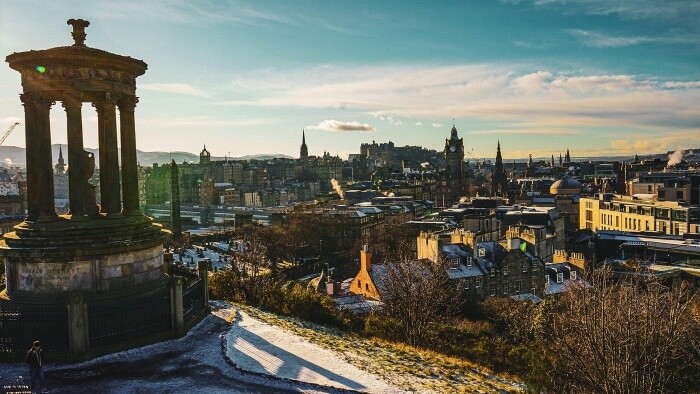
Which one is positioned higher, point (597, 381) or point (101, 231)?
point (101, 231)

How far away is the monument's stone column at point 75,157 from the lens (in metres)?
16.8

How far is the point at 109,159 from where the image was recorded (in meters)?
17.4

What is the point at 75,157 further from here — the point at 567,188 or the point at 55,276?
the point at 567,188

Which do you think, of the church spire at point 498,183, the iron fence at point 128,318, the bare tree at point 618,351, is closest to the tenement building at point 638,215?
the church spire at point 498,183

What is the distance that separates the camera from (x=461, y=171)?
16050 centimetres

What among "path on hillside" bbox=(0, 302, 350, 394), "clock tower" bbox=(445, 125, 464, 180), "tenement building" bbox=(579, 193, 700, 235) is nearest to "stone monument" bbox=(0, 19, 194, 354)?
"path on hillside" bbox=(0, 302, 350, 394)

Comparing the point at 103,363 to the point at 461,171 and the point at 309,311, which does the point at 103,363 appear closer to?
the point at 309,311

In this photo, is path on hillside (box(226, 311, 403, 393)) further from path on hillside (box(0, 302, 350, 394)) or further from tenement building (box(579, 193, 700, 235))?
tenement building (box(579, 193, 700, 235))

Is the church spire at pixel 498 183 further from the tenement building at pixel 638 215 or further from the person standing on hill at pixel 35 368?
Result: the person standing on hill at pixel 35 368

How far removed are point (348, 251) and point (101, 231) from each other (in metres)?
63.7

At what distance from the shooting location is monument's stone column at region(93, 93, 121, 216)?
57.2ft

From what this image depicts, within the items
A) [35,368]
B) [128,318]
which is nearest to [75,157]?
[128,318]

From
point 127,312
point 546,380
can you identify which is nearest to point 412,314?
point 546,380

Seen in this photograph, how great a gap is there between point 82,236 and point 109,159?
2.57 meters
